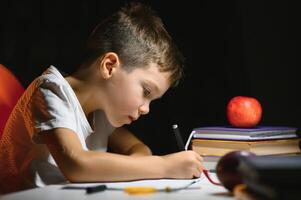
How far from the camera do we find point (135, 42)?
62.7 inches

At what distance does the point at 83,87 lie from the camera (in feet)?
5.31

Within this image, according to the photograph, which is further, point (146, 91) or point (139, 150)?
point (139, 150)

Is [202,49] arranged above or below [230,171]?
above

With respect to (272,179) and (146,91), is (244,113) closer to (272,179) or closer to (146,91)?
(146,91)

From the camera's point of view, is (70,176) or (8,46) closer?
(70,176)

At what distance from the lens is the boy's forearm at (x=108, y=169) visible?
1.24 meters

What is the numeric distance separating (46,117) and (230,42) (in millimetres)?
917

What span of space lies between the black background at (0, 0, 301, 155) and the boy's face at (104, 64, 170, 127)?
49 centimetres

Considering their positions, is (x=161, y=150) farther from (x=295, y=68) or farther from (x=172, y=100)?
(x=295, y=68)

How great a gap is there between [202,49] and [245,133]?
63cm

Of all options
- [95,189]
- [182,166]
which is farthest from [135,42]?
[95,189]

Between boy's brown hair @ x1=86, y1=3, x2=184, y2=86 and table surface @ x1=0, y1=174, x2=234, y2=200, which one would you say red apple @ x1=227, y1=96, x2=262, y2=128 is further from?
table surface @ x1=0, y1=174, x2=234, y2=200

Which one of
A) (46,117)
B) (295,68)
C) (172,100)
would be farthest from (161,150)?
(46,117)

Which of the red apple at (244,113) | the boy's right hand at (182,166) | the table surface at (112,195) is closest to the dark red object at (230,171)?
the table surface at (112,195)
